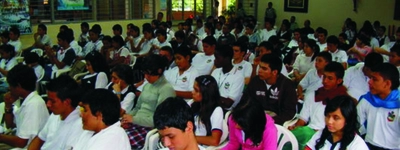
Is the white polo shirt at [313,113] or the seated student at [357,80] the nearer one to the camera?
the white polo shirt at [313,113]

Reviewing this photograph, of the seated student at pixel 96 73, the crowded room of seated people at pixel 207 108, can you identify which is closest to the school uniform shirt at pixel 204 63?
the crowded room of seated people at pixel 207 108

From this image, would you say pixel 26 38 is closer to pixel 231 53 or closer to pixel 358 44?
pixel 231 53

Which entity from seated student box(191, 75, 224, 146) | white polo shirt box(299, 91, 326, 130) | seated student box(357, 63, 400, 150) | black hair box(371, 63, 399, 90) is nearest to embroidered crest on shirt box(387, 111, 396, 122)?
seated student box(357, 63, 400, 150)

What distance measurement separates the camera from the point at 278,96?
145 inches

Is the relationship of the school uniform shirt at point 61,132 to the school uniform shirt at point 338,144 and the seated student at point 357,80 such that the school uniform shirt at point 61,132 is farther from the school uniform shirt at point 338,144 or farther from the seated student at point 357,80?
the seated student at point 357,80

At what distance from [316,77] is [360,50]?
95.3 inches

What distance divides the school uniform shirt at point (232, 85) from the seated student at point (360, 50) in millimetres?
2883

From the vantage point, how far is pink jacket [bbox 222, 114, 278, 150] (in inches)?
110

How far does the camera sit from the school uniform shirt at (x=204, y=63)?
232 inches

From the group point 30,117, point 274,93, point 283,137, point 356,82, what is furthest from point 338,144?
point 356,82

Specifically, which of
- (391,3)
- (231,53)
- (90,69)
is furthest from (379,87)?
(391,3)

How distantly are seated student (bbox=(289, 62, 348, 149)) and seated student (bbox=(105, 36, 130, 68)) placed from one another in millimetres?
3723

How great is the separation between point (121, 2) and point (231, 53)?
7.08m

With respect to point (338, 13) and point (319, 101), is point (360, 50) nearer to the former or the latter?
point (319, 101)
